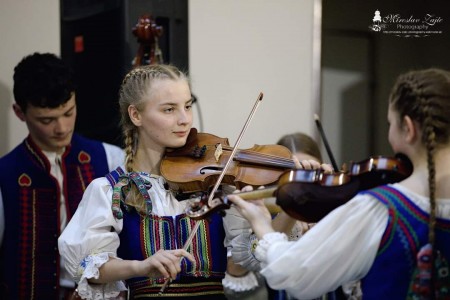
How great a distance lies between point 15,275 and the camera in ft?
8.55

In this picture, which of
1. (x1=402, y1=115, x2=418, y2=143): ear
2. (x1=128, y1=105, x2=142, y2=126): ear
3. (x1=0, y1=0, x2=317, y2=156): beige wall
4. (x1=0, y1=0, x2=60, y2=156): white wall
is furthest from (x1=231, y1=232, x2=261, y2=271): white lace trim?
(x1=0, y1=0, x2=60, y2=156): white wall

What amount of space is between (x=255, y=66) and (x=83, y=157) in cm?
98

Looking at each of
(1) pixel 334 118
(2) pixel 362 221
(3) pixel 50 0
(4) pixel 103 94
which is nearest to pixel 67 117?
(4) pixel 103 94

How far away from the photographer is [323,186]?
1.65m

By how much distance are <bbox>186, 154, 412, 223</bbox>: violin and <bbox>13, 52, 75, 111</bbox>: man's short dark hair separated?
3.81 ft

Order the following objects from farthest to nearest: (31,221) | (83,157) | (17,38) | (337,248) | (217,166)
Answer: (17,38)
(83,157)
(31,221)
(217,166)
(337,248)

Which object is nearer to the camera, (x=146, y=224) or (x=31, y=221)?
(x=146, y=224)

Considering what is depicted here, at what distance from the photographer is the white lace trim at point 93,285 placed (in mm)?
1876

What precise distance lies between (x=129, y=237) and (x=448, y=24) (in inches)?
66.9

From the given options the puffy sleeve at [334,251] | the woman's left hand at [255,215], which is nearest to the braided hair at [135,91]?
the woman's left hand at [255,215]

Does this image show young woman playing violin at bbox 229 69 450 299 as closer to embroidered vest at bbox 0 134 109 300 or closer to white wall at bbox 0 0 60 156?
embroidered vest at bbox 0 134 109 300

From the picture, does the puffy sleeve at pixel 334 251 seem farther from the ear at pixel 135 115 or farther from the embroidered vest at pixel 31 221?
the embroidered vest at pixel 31 221

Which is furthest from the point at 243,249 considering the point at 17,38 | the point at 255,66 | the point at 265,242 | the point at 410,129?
the point at 17,38

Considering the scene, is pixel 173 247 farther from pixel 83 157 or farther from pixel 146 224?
pixel 83 157
